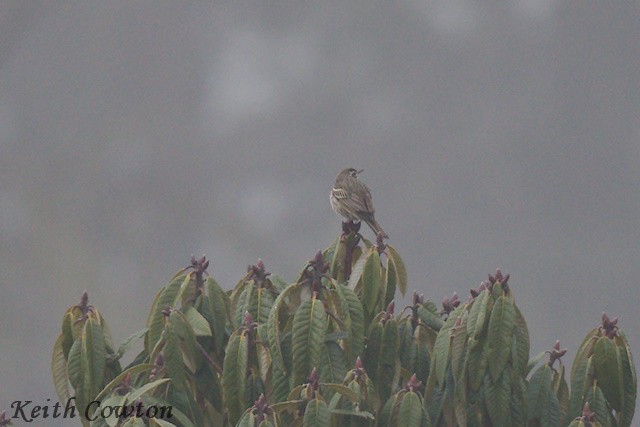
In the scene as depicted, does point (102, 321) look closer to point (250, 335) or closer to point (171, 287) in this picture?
point (171, 287)

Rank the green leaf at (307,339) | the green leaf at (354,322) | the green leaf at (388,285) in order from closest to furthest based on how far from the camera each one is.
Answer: the green leaf at (307,339) → the green leaf at (354,322) → the green leaf at (388,285)

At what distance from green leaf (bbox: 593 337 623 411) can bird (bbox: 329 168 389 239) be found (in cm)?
502

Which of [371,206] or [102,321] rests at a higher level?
[371,206]

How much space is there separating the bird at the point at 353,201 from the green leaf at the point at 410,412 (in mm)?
5431

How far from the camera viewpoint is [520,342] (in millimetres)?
6773

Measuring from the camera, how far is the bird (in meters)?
12.0

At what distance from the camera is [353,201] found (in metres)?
12.2

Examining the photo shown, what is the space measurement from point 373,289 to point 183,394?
138 cm

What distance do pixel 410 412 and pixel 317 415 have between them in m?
0.67

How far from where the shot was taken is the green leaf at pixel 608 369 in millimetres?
6738

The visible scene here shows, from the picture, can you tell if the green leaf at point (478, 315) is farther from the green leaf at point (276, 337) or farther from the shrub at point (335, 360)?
the green leaf at point (276, 337)

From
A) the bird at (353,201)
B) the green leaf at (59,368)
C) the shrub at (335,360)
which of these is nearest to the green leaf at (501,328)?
the shrub at (335,360)

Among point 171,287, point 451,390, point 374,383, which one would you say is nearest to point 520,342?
point 451,390

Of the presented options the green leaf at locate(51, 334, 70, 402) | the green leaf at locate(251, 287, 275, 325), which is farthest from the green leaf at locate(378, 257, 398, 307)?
the green leaf at locate(51, 334, 70, 402)
